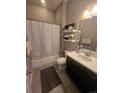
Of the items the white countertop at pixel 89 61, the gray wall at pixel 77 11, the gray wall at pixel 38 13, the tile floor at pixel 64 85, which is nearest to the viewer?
the white countertop at pixel 89 61

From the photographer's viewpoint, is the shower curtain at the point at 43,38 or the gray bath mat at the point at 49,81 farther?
the shower curtain at the point at 43,38

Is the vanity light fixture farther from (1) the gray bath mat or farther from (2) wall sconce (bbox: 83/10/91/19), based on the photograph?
(1) the gray bath mat

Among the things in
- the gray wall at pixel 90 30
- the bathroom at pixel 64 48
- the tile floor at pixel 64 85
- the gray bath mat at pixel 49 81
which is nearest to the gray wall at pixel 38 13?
the bathroom at pixel 64 48

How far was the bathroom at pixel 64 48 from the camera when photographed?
6.68 ft

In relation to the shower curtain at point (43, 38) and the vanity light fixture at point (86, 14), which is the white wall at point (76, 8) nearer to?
the vanity light fixture at point (86, 14)

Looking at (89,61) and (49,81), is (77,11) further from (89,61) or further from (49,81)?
(49,81)

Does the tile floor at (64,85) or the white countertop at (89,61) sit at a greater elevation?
the white countertop at (89,61)
